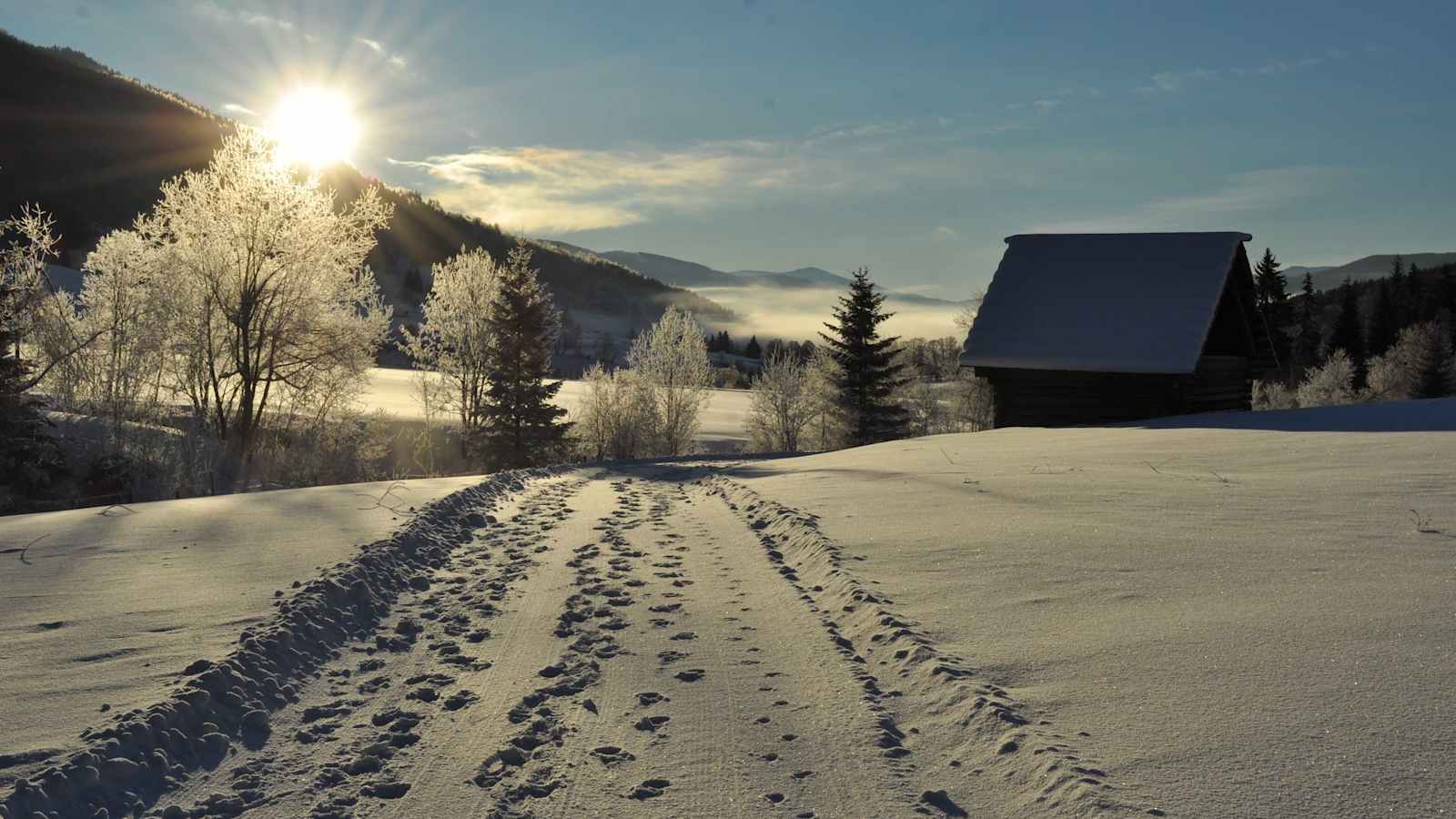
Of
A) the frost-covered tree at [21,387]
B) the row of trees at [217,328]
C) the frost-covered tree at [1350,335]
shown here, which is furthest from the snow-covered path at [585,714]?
the frost-covered tree at [1350,335]

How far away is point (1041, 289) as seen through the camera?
24.3m

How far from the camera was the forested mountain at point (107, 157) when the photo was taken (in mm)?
93375

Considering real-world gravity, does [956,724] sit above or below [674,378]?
below

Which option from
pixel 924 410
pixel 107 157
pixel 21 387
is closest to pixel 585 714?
pixel 21 387

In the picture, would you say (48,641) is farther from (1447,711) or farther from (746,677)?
(1447,711)

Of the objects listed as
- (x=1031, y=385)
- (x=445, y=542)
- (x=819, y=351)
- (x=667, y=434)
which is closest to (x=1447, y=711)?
(x=445, y=542)

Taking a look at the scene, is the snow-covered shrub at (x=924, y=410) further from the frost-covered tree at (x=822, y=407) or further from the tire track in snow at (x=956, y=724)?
the tire track in snow at (x=956, y=724)

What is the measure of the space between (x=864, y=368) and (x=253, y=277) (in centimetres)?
2392

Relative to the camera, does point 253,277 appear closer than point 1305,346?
Yes

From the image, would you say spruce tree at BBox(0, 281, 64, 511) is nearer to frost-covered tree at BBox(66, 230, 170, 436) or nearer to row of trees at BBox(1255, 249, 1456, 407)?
frost-covered tree at BBox(66, 230, 170, 436)

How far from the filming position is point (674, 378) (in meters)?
42.3

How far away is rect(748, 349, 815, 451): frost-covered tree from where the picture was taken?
46688 mm

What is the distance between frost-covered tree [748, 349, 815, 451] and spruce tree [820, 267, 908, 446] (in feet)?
24.5

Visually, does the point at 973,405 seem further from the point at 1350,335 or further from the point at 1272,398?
the point at 1350,335
